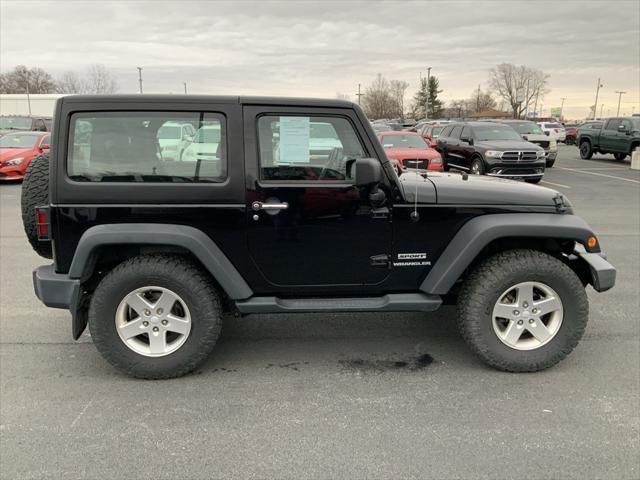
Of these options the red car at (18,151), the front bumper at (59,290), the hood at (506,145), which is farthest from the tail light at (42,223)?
the hood at (506,145)

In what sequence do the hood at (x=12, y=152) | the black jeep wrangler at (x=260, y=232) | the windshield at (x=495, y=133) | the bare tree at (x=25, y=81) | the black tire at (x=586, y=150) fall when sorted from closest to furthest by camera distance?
the black jeep wrangler at (x=260, y=232), the hood at (x=12, y=152), the windshield at (x=495, y=133), the black tire at (x=586, y=150), the bare tree at (x=25, y=81)

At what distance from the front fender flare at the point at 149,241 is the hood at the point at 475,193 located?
1.32 m

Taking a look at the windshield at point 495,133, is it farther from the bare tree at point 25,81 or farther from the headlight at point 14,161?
the bare tree at point 25,81

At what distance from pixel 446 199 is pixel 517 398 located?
4.37 ft

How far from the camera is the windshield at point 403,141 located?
13.6 m

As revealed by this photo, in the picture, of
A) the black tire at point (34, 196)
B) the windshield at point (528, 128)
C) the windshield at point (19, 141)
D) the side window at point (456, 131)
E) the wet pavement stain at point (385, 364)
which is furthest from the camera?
the windshield at point (528, 128)

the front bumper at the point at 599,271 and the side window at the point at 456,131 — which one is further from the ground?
the side window at the point at 456,131

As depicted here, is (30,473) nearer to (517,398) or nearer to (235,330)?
(235,330)

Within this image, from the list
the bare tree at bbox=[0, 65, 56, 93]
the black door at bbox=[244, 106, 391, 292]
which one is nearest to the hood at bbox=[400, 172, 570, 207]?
the black door at bbox=[244, 106, 391, 292]

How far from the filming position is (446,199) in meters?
3.47

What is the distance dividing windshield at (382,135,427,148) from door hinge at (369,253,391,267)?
1040 centimetres

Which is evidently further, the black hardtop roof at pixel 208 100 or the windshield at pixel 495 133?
the windshield at pixel 495 133

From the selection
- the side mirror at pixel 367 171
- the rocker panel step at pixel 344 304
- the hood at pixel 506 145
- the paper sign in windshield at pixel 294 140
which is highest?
the paper sign in windshield at pixel 294 140

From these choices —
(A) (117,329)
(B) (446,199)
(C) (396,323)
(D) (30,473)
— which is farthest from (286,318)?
(D) (30,473)
